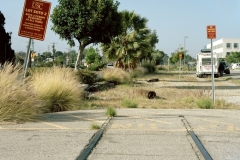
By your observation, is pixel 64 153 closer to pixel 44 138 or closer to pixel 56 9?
pixel 44 138

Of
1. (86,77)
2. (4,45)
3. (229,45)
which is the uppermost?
(229,45)

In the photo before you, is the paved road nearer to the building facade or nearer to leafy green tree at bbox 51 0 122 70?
leafy green tree at bbox 51 0 122 70

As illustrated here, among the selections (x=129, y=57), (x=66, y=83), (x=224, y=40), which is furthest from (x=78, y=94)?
(x=224, y=40)

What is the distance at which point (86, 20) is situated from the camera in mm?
25078

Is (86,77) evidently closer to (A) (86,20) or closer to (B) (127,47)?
(A) (86,20)

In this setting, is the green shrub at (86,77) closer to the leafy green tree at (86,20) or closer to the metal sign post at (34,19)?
the leafy green tree at (86,20)

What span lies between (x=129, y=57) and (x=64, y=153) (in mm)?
33718

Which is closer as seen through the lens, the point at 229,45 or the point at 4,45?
the point at 4,45

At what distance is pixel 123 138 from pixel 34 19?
4.60 meters

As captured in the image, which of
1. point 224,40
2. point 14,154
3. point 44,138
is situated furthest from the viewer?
point 224,40

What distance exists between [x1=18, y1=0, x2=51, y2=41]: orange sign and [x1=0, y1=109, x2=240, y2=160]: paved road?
2179 millimetres

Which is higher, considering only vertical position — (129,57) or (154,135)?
(129,57)

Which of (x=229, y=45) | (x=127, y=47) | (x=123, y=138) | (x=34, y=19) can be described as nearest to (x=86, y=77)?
(x=34, y=19)

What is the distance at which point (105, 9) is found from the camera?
25859mm
